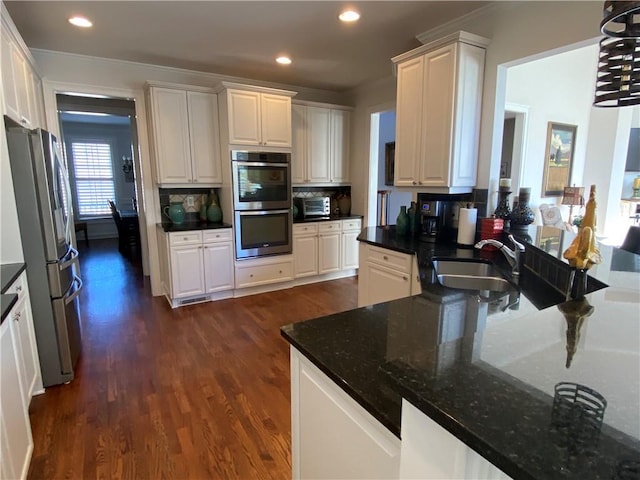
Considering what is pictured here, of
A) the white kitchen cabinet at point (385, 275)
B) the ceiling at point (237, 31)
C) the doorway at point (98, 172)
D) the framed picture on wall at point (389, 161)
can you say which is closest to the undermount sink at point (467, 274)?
the white kitchen cabinet at point (385, 275)

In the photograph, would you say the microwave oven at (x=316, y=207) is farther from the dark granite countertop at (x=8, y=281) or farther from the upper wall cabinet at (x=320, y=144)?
the dark granite countertop at (x=8, y=281)

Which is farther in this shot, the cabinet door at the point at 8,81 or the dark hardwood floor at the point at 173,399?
the cabinet door at the point at 8,81

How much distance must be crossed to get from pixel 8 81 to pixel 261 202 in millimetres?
2354

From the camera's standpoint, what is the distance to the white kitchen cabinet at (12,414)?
1.44 m

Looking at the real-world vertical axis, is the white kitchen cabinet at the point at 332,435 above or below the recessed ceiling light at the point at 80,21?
below

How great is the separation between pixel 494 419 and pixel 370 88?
4778 mm

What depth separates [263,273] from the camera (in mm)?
4352

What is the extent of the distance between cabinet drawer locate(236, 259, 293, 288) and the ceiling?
2281mm

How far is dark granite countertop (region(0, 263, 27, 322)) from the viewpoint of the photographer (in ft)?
5.26

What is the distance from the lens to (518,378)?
0.71 meters

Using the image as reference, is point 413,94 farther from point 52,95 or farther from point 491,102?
point 52,95

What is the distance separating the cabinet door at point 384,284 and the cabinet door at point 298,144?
2.14 meters

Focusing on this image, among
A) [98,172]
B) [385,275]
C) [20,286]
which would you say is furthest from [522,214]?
[98,172]

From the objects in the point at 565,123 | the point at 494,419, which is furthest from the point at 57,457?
the point at 565,123
